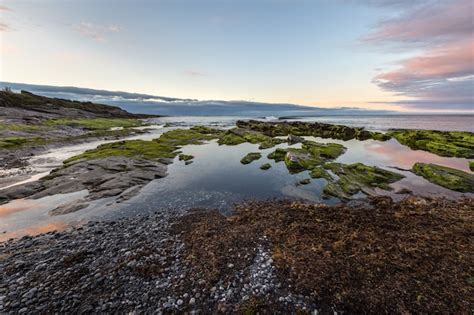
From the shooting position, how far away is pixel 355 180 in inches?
915

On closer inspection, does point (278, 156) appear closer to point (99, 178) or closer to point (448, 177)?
point (448, 177)

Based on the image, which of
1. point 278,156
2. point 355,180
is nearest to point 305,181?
point 355,180

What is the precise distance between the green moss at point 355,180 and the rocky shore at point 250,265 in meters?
5.05

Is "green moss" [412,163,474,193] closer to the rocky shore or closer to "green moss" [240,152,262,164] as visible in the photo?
the rocky shore

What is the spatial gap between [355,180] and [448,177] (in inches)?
367

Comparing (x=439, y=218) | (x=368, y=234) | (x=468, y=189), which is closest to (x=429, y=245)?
(x=368, y=234)

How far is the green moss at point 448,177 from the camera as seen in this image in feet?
69.4

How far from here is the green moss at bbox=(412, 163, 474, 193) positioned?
21.1 m

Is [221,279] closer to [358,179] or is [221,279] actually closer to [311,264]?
[311,264]

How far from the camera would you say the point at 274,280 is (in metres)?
9.37

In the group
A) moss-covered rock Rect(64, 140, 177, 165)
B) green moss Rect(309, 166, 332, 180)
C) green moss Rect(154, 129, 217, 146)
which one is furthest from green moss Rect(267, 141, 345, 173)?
green moss Rect(154, 129, 217, 146)

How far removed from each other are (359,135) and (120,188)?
205ft

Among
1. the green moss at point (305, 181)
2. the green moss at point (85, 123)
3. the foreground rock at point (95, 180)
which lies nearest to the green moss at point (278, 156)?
the green moss at point (305, 181)

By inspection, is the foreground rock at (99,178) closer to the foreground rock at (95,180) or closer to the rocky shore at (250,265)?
the foreground rock at (95,180)
